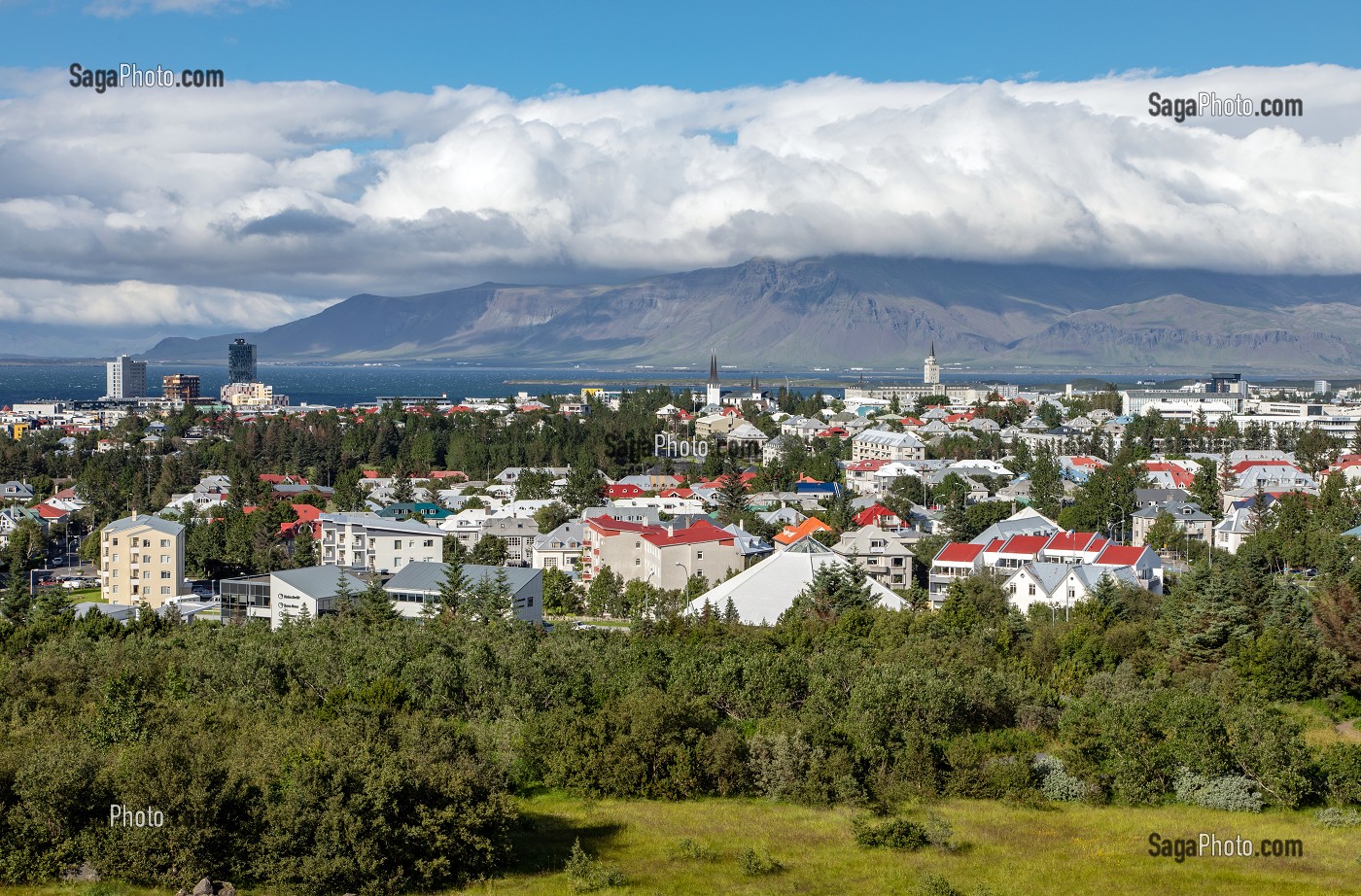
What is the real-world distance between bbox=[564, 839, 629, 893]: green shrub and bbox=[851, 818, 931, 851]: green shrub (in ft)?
12.0

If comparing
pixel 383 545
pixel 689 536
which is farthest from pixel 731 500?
pixel 383 545

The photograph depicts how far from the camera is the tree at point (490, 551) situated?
45250mm

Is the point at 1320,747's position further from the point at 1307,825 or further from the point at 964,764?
the point at 964,764

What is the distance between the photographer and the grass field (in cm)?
1812

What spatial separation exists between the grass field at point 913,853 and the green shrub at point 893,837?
0.15 m

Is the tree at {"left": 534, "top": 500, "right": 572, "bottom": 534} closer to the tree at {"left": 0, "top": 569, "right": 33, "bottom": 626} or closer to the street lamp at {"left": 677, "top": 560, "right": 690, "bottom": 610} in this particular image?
the street lamp at {"left": 677, "top": 560, "right": 690, "bottom": 610}

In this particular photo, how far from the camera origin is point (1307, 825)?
20.6 meters

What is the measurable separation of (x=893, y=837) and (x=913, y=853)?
0.35 meters

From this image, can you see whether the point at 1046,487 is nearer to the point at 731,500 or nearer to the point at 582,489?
the point at 731,500

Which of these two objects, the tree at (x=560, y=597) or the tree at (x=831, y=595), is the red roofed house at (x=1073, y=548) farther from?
the tree at (x=560, y=597)

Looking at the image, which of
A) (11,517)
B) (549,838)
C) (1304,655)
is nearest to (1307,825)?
(1304,655)

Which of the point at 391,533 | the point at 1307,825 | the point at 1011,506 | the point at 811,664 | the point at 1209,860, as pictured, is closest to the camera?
the point at 1209,860

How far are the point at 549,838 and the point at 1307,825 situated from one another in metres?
11.5

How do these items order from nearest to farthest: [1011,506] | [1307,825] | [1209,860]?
[1209,860] < [1307,825] < [1011,506]
